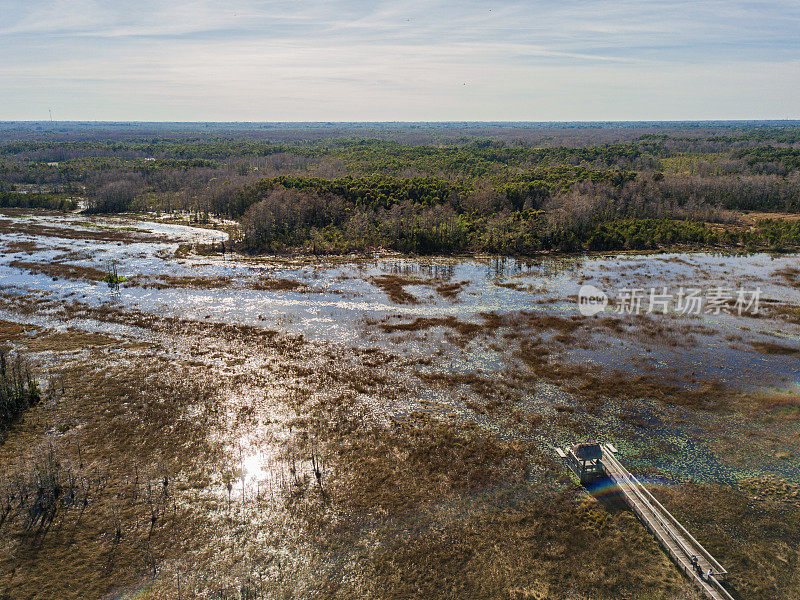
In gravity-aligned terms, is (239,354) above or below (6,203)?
below

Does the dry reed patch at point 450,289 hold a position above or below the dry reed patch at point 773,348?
above

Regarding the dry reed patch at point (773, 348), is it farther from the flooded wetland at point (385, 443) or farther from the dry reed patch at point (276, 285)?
the dry reed patch at point (276, 285)

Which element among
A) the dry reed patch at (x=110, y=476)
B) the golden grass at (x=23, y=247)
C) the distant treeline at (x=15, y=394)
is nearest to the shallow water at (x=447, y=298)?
the golden grass at (x=23, y=247)

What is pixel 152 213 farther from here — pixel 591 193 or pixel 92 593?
pixel 92 593

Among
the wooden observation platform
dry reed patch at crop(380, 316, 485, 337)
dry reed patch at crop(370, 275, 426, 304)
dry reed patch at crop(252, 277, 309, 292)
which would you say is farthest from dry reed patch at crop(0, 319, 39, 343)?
the wooden observation platform

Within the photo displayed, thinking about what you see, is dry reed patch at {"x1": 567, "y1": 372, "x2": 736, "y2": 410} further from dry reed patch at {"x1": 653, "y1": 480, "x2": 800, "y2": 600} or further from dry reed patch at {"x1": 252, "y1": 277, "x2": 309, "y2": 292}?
dry reed patch at {"x1": 252, "y1": 277, "x2": 309, "y2": 292}

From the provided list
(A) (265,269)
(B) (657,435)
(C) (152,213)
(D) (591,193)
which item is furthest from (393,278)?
(C) (152,213)
